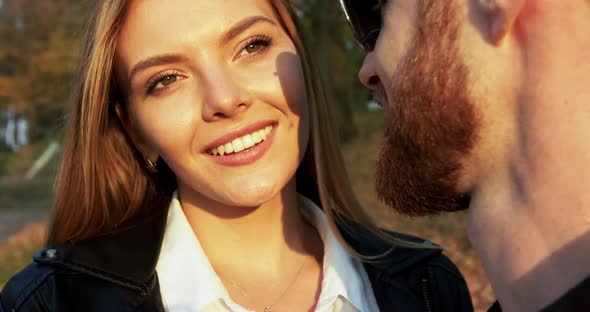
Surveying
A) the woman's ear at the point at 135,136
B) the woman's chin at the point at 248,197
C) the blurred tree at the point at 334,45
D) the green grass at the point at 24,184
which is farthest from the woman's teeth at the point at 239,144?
the blurred tree at the point at 334,45

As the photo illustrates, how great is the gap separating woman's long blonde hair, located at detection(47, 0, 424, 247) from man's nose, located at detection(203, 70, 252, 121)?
426 millimetres

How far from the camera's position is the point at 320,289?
2.36m

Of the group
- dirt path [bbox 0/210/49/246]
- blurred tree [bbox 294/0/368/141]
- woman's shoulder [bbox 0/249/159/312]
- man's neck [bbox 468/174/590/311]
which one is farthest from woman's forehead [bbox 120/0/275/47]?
blurred tree [bbox 294/0/368/141]

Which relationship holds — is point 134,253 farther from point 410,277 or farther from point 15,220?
point 15,220

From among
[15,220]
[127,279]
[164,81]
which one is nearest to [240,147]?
[164,81]

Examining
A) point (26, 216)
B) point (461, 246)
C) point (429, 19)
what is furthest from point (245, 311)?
point (26, 216)

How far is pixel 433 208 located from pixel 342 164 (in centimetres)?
113

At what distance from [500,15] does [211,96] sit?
107 centimetres

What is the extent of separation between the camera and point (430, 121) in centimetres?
152

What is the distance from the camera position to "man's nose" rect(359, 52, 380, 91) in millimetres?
1825

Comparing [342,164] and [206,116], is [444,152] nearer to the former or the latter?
[206,116]

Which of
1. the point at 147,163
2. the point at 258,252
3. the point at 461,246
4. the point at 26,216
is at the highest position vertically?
the point at 147,163

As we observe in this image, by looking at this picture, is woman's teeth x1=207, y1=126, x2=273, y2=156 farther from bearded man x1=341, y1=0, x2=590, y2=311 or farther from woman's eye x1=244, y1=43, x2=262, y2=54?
bearded man x1=341, y1=0, x2=590, y2=311

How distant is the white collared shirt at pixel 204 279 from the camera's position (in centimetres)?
215
